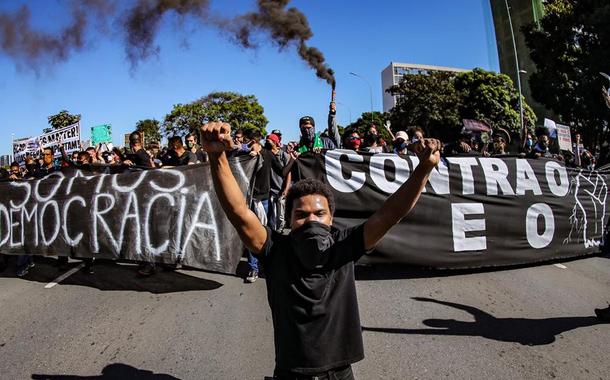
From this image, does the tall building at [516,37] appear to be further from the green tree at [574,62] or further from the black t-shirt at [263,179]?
the black t-shirt at [263,179]

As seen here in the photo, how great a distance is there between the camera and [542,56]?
81.4ft

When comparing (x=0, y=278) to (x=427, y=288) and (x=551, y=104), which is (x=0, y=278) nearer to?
(x=427, y=288)

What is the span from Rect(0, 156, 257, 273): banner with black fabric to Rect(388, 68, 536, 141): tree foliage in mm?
35338

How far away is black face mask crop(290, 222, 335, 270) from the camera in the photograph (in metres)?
1.70

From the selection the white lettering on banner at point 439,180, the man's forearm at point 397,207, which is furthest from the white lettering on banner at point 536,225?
the man's forearm at point 397,207

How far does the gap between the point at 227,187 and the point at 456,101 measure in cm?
4193

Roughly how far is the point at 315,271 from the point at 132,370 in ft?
7.18

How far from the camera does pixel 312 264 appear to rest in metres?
1.71

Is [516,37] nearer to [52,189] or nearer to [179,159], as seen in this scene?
[179,159]

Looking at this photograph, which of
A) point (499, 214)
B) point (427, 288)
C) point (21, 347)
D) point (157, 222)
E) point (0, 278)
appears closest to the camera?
point (21, 347)

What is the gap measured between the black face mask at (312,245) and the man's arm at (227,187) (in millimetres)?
161

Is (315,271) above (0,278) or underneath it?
above

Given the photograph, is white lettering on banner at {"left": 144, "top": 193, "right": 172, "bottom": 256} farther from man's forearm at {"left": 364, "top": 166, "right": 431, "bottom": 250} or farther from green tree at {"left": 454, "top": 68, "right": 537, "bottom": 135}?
green tree at {"left": 454, "top": 68, "right": 537, "bottom": 135}

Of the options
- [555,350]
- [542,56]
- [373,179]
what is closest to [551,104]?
[542,56]
